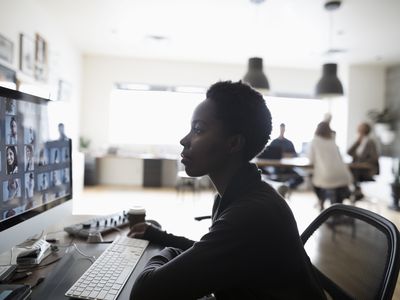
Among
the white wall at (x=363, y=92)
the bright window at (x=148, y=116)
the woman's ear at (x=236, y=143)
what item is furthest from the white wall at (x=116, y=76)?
the woman's ear at (x=236, y=143)

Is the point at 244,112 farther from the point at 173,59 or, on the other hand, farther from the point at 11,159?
the point at 173,59

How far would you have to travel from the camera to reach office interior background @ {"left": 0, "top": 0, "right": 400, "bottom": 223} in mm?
4078

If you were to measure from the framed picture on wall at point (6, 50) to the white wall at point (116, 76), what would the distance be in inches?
123

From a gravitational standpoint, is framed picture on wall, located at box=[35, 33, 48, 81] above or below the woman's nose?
above

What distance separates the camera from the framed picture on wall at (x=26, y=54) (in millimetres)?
3697

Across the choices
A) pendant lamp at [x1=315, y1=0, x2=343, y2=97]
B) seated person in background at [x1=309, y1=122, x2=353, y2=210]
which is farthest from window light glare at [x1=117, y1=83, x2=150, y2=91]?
seated person in background at [x1=309, y1=122, x2=353, y2=210]

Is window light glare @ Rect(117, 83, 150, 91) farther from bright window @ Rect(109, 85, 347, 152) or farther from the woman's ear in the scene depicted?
the woman's ear

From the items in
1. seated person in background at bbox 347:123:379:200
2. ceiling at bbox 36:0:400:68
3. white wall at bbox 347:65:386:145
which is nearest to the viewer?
ceiling at bbox 36:0:400:68

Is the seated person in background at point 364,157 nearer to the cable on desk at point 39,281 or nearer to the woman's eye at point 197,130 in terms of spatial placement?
the woman's eye at point 197,130

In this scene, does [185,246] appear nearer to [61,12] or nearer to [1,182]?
[1,182]

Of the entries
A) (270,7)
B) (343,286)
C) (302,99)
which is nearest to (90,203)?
(270,7)

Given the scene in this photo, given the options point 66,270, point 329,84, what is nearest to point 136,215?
point 66,270

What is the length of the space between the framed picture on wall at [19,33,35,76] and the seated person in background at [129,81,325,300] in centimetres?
372

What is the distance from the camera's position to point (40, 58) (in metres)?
4.28
